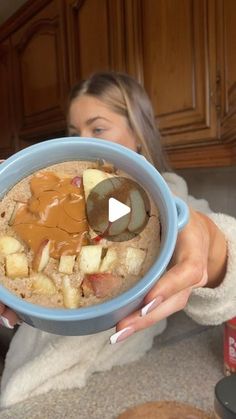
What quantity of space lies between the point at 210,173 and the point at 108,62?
1.42 ft

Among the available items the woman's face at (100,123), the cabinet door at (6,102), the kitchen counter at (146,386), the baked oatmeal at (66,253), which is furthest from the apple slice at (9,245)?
the cabinet door at (6,102)

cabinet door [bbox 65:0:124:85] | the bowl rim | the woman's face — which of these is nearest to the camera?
the bowl rim

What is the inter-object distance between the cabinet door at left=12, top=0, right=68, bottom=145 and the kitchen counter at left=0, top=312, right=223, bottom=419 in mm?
994

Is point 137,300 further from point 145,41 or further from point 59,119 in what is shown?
point 59,119

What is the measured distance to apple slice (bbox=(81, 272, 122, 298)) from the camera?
311 mm

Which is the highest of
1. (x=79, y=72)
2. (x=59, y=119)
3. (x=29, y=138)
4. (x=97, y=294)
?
(x=97, y=294)

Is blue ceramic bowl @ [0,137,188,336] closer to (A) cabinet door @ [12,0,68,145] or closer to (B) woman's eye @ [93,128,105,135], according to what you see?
(B) woman's eye @ [93,128,105,135]

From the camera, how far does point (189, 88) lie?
1025 millimetres

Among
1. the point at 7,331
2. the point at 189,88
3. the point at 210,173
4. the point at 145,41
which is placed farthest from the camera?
the point at 7,331

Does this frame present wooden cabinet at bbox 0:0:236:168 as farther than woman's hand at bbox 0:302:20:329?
Yes

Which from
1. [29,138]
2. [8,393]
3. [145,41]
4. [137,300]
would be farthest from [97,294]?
[29,138]

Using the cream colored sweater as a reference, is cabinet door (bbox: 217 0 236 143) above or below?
above

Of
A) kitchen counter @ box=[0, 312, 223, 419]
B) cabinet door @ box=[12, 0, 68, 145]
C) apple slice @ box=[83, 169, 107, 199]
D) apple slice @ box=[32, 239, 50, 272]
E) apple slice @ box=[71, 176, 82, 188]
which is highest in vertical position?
apple slice @ box=[83, 169, 107, 199]

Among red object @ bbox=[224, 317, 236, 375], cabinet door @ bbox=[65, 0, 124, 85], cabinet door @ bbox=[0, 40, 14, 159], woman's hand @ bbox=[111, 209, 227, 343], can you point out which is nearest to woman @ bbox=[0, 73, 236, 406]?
woman's hand @ bbox=[111, 209, 227, 343]
